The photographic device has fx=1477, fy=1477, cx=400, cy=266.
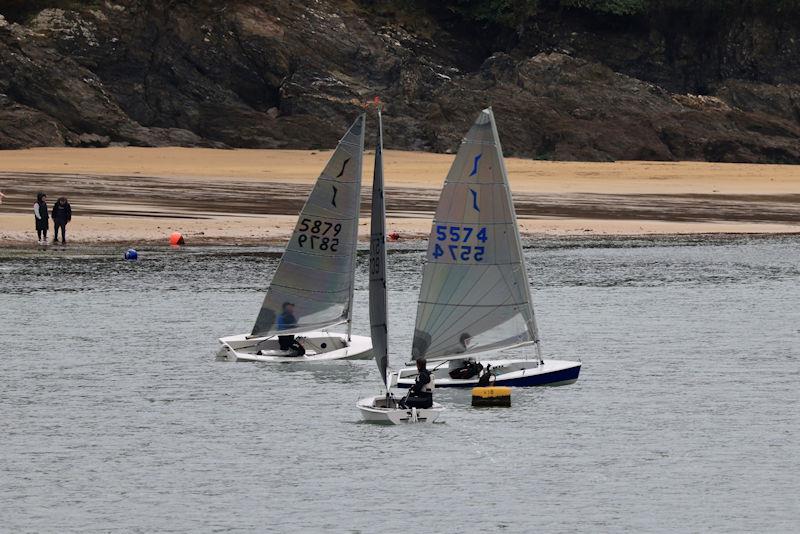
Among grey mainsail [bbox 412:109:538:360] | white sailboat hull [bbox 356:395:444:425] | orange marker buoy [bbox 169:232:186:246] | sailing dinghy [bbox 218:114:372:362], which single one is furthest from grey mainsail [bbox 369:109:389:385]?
orange marker buoy [bbox 169:232:186:246]

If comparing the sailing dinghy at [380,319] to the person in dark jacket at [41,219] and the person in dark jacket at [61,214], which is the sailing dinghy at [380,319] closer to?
the person in dark jacket at [41,219]

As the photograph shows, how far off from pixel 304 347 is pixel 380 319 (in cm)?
893

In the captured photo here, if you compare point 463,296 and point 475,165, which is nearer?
point 475,165

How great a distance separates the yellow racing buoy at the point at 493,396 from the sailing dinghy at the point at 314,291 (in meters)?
5.62

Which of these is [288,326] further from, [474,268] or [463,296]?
[474,268]

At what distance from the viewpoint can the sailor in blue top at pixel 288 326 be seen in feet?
142

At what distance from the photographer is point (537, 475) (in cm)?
3216

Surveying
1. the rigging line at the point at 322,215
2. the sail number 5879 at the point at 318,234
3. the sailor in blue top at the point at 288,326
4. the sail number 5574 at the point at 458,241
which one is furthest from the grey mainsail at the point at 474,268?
the sailor in blue top at the point at 288,326

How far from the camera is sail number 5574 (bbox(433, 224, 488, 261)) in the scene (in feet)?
125

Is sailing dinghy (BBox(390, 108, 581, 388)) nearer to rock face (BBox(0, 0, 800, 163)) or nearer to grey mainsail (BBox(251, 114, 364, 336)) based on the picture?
grey mainsail (BBox(251, 114, 364, 336))

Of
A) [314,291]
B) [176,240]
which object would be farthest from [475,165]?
[176,240]

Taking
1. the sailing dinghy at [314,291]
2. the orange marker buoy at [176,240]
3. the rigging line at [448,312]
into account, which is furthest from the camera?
the orange marker buoy at [176,240]

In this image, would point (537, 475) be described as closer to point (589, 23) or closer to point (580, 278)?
point (580, 278)

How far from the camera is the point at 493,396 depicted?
124ft
